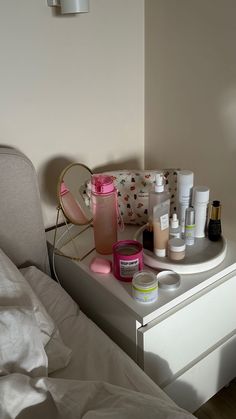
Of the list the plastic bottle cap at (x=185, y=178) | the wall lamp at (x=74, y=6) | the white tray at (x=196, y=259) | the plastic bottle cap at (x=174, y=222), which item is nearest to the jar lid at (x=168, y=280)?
the white tray at (x=196, y=259)

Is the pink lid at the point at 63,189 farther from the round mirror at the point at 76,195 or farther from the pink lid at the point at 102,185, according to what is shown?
A: the pink lid at the point at 102,185

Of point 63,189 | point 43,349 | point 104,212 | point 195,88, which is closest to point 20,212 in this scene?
point 63,189

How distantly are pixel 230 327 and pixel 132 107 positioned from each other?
861 millimetres

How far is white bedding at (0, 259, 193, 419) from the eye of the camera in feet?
2.33

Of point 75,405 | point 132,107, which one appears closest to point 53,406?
point 75,405

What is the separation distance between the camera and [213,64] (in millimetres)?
1240

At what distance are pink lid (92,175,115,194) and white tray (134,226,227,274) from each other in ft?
0.69

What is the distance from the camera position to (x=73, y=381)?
2.59 ft

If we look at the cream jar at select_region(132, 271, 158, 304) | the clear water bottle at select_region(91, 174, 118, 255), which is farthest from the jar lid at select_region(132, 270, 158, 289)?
the clear water bottle at select_region(91, 174, 118, 255)

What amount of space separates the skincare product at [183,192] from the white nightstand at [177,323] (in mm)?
184

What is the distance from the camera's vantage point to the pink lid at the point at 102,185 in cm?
116

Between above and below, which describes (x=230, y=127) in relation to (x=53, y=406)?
above

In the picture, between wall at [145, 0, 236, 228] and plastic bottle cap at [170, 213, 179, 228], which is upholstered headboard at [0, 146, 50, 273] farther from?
wall at [145, 0, 236, 228]

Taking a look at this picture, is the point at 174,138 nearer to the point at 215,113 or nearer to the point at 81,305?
the point at 215,113
